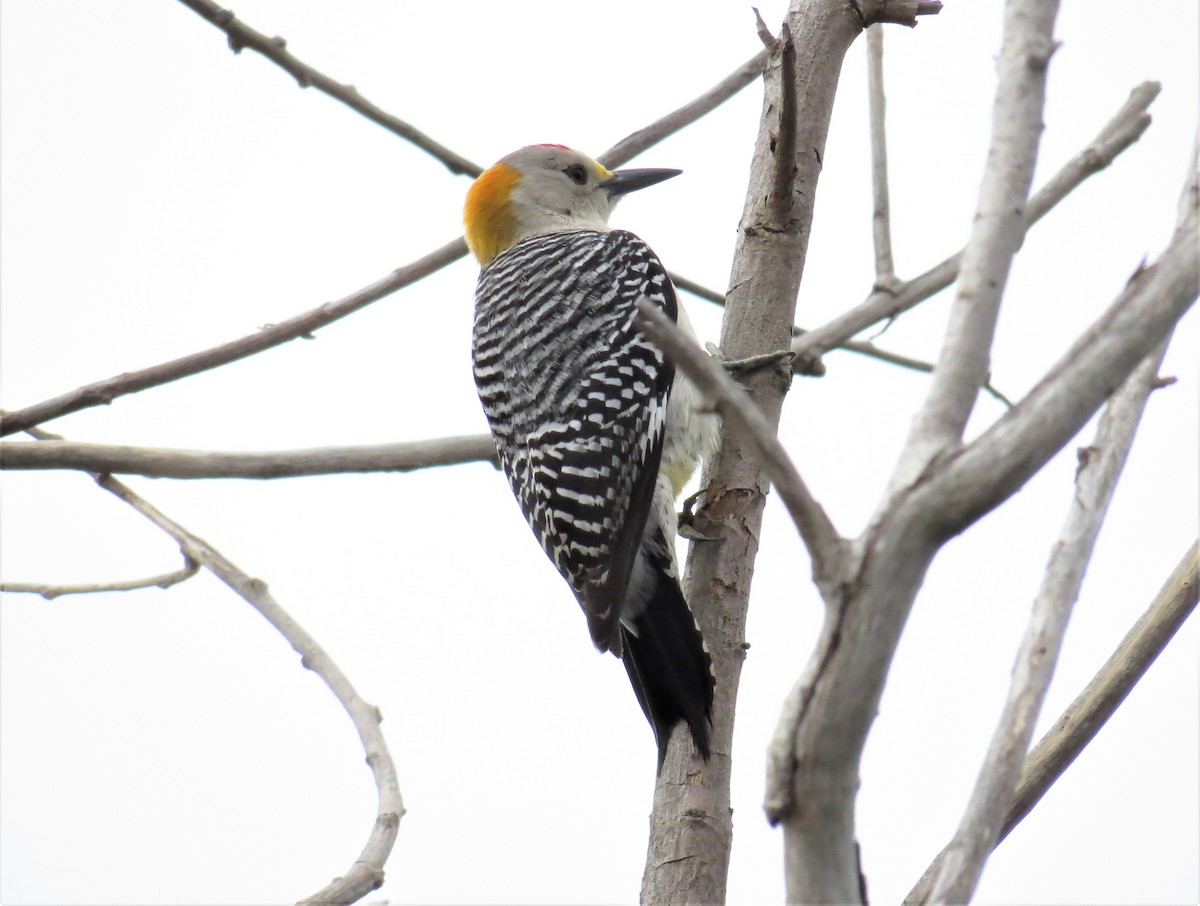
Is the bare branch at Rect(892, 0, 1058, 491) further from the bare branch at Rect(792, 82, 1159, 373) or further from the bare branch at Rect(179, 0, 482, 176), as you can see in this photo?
the bare branch at Rect(179, 0, 482, 176)

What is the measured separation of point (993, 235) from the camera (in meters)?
1.72

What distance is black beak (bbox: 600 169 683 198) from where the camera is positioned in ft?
18.8

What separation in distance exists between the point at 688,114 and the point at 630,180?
1791 millimetres

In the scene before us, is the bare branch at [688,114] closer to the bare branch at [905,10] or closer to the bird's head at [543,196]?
the bare branch at [905,10]

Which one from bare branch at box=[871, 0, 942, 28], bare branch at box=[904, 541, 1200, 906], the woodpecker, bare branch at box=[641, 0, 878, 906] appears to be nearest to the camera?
bare branch at box=[904, 541, 1200, 906]

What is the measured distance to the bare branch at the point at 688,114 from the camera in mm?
4090

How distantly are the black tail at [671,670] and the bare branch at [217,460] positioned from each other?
2.76 feet

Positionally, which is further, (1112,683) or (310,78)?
(310,78)

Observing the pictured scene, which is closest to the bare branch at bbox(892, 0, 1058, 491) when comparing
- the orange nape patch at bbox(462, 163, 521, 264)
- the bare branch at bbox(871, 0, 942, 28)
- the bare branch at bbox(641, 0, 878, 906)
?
the bare branch at bbox(641, 0, 878, 906)

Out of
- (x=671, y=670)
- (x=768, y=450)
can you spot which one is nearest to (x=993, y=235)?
(x=768, y=450)

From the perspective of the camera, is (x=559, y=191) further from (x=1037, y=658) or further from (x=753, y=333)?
(x=1037, y=658)

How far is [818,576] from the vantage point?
1.59m

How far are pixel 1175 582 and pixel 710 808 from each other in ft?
3.81

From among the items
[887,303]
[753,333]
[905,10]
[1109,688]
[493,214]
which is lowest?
[1109,688]
